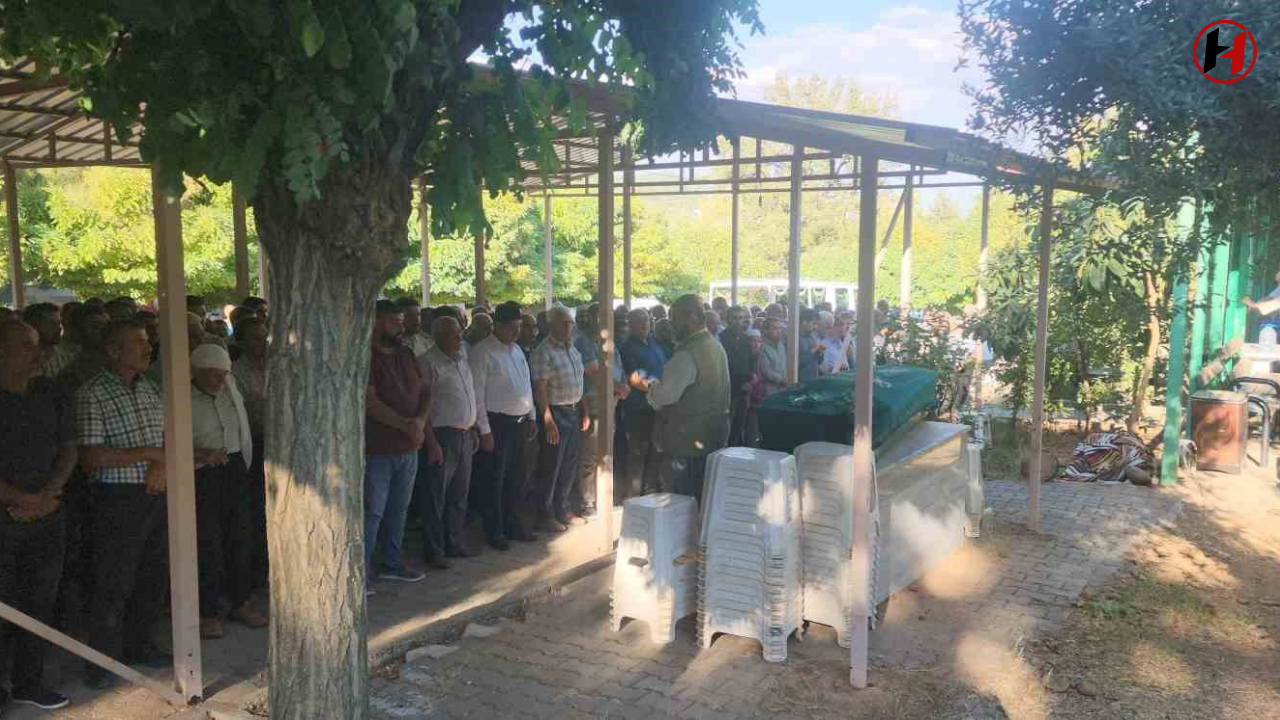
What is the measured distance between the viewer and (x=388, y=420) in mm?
5941

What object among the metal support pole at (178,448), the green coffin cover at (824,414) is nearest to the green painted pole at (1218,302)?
the green coffin cover at (824,414)

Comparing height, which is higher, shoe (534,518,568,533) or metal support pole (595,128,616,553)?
metal support pole (595,128,616,553)

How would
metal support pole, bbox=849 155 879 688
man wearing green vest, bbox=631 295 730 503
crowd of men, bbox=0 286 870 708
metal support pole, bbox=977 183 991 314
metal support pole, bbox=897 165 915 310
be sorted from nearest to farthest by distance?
1. crowd of men, bbox=0 286 870 708
2. metal support pole, bbox=849 155 879 688
3. man wearing green vest, bbox=631 295 730 503
4. metal support pole, bbox=977 183 991 314
5. metal support pole, bbox=897 165 915 310

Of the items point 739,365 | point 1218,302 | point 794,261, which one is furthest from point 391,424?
point 1218,302

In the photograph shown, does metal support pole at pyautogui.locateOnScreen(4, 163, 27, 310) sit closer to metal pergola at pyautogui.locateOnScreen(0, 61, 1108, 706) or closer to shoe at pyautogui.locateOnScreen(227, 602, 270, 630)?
metal pergola at pyautogui.locateOnScreen(0, 61, 1108, 706)

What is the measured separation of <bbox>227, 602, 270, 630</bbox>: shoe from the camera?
554cm

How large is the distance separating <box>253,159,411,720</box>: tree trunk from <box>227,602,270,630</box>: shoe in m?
2.31

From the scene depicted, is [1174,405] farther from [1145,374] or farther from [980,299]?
[980,299]

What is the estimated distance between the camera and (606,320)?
6605 millimetres

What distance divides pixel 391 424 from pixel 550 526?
6.91 feet

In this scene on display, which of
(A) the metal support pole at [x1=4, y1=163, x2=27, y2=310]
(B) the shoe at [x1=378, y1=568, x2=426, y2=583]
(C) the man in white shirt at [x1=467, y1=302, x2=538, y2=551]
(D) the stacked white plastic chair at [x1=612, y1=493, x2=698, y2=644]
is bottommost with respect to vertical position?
(B) the shoe at [x1=378, y1=568, x2=426, y2=583]

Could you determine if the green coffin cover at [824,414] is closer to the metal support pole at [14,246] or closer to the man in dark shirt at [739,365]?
the man in dark shirt at [739,365]

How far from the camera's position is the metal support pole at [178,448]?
4184 mm

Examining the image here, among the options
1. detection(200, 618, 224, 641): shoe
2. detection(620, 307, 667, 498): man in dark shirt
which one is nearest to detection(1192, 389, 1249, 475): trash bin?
detection(620, 307, 667, 498): man in dark shirt
